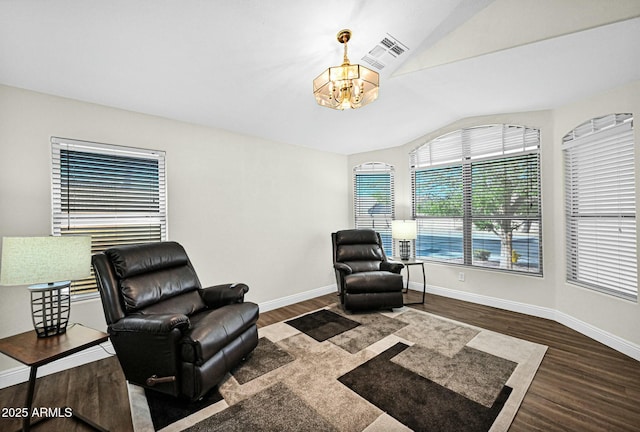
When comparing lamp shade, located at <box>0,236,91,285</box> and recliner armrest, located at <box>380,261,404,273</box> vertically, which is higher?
lamp shade, located at <box>0,236,91,285</box>

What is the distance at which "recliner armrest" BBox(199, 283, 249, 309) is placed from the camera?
8.83 ft

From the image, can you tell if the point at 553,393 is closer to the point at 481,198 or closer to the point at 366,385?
the point at 366,385

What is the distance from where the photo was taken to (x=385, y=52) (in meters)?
2.53

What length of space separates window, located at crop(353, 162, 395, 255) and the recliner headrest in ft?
10.8

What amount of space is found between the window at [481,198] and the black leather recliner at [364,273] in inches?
41.4

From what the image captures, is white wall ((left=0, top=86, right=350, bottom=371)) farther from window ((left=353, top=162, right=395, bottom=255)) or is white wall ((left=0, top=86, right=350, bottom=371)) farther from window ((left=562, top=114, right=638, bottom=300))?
window ((left=562, top=114, right=638, bottom=300))

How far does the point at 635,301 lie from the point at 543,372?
1.26m

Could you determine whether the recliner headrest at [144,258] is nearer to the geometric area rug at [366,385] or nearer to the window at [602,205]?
the geometric area rug at [366,385]

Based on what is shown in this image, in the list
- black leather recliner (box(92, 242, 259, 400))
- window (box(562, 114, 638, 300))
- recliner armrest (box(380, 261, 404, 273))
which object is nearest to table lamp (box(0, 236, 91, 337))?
black leather recliner (box(92, 242, 259, 400))

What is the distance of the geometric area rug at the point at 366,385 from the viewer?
1841mm

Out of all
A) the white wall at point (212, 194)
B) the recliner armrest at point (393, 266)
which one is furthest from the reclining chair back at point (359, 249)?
the white wall at point (212, 194)

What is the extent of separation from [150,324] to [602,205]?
14.5 feet

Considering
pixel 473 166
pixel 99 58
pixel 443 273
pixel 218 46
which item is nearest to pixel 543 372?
pixel 443 273

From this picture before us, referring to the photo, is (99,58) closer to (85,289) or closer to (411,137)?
(85,289)
